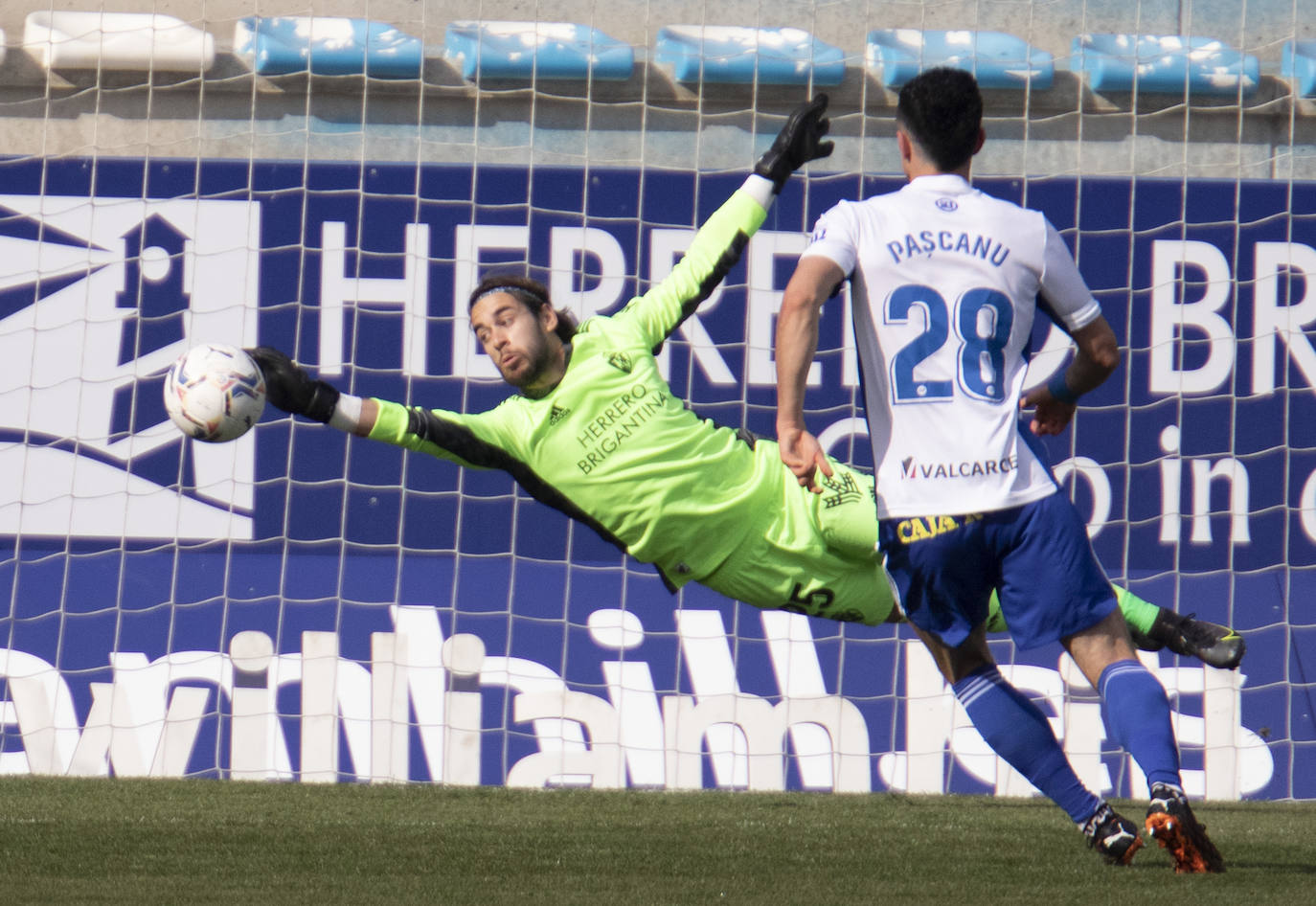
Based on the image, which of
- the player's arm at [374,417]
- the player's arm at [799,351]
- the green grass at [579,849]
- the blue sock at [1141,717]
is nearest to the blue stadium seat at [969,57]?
the green grass at [579,849]

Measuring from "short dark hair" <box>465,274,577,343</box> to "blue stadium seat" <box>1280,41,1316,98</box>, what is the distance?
12.3 ft

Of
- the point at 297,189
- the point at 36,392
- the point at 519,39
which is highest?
the point at 519,39

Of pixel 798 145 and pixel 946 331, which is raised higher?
pixel 798 145

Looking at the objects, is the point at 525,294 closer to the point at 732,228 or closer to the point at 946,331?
the point at 732,228

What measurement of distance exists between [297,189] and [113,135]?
996mm

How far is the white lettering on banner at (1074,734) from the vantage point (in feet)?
19.1

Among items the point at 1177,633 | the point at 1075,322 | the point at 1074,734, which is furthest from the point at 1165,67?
the point at 1075,322

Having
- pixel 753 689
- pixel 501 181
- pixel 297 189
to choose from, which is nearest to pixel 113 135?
pixel 297 189

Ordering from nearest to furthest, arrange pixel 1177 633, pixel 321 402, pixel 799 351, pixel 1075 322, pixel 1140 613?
pixel 799 351
pixel 1075 322
pixel 1177 633
pixel 1140 613
pixel 321 402

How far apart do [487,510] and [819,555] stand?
231 cm

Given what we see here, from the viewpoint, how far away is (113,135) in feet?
21.8

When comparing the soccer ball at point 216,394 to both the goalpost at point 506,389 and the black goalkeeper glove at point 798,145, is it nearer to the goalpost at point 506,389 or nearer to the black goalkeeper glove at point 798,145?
the black goalkeeper glove at point 798,145

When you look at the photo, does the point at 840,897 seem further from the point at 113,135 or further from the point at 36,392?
the point at 113,135

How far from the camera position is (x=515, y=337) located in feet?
13.9
